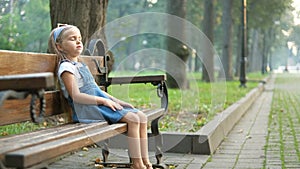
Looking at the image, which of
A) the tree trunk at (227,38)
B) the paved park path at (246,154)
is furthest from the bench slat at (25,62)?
the tree trunk at (227,38)

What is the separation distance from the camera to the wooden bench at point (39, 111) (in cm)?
233

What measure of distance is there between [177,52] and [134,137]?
13353mm

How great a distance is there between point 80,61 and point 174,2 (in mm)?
13281

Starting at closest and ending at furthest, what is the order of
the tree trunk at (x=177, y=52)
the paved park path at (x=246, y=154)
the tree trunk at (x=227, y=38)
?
1. the paved park path at (x=246, y=154)
2. the tree trunk at (x=177, y=52)
3. the tree trunk at (x=227, y=38)

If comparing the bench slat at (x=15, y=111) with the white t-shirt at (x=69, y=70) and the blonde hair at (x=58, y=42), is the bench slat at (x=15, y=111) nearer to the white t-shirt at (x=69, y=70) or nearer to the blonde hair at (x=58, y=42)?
Result: the white t-shirt at (x=69, y=70)

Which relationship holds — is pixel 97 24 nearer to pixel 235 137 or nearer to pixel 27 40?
pixel 235 137

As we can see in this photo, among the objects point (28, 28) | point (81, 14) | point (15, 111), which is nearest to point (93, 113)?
point (15, 111)

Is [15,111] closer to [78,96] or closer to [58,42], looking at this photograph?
[78,96]

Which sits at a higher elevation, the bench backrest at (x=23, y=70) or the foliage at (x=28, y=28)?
the foliage at (x=28, y=28)

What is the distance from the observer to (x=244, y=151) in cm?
604

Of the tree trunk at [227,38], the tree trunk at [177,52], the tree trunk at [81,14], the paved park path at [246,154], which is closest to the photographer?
the paved park path at [246,154]

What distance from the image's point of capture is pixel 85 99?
4047 millimetres

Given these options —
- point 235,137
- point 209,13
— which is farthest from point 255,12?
point 235,137

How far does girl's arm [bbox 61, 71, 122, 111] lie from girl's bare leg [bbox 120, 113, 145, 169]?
135mm
